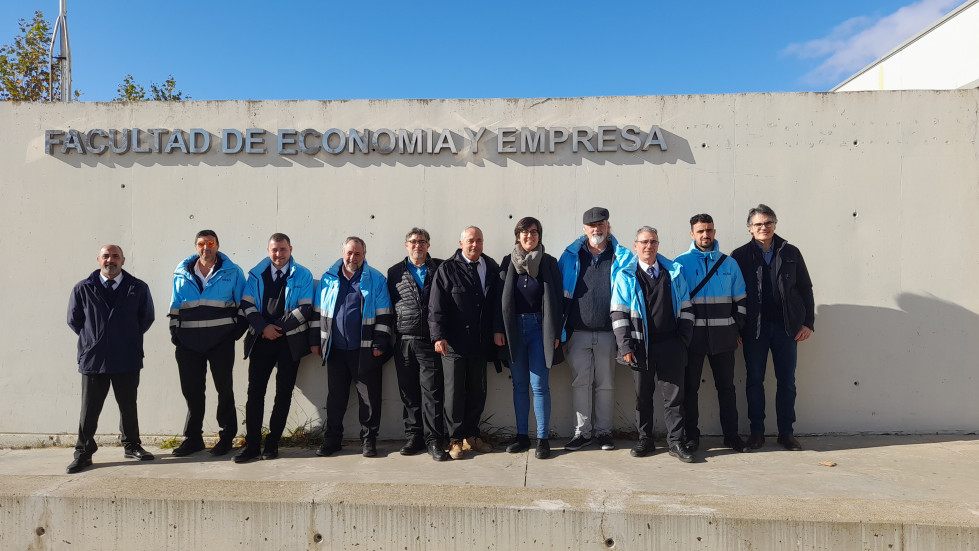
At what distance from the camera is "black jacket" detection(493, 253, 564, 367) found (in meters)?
4.55

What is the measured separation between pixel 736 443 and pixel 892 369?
5.68 ft

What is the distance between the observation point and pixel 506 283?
461 centimetres

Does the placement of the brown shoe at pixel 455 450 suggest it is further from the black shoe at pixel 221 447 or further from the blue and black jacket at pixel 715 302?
the blue and black jacket at pixel 715 302

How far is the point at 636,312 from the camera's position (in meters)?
4.55

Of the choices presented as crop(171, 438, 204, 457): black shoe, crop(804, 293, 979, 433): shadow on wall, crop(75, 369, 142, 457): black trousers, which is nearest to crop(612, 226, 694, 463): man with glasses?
crop(804, 293, 979, 433): shadow on wall

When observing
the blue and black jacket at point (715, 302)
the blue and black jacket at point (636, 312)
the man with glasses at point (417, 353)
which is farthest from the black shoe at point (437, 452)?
the blue and black jacket at point (715, 302)

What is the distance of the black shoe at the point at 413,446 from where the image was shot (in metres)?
4.87

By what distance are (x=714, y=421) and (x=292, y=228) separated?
4.23 m

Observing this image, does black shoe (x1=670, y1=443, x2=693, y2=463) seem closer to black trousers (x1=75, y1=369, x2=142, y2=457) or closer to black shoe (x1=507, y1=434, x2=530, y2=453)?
black shoe (x1=507, y1=434, x2=530, y2=453)

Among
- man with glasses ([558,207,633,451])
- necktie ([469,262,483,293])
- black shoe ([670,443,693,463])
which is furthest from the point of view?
man with glasses ([558,207,633,451])

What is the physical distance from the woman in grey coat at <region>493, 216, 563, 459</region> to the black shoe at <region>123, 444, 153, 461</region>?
9.77 ft

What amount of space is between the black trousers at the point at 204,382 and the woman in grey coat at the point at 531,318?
2244 mm

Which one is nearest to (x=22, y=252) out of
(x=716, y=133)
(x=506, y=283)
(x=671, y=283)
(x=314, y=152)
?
(x=314, y=152)

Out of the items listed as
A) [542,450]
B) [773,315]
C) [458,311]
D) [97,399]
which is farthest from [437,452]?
[773,315]
